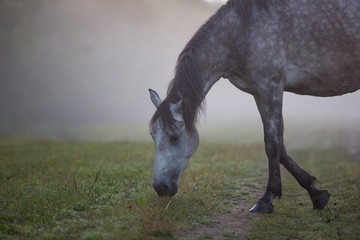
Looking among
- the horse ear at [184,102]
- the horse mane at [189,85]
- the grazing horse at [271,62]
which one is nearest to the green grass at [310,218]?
the grazing horse at [271,62]

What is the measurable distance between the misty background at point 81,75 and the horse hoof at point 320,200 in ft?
61.2

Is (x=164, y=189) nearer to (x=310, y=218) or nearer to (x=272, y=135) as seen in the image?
(x=272, y=135)

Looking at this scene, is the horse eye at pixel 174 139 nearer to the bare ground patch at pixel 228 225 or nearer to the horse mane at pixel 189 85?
the horse mane at pixel 189 85

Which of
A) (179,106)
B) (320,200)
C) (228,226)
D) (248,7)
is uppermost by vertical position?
(248,7)

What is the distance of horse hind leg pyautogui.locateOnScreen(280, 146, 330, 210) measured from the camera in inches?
213

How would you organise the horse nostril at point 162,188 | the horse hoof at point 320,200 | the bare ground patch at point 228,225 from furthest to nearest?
1. the horse hoof at point 320,200
2. the horse nostril at point 162,188
3. the bare ground patch at point 228,225

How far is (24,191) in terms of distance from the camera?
5781mm

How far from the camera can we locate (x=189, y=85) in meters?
5.28

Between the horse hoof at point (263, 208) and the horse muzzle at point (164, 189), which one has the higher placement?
the horse muzzle at point (164, 189)

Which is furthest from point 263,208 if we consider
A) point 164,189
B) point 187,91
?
point 187,91

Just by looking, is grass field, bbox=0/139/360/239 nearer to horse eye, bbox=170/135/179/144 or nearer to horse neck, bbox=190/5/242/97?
horse eye, bbox=170/135/179/144

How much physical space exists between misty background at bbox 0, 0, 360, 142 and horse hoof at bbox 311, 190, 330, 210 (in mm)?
18643

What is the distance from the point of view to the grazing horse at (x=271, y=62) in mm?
5293

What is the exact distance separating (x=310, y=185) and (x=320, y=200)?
287mm
